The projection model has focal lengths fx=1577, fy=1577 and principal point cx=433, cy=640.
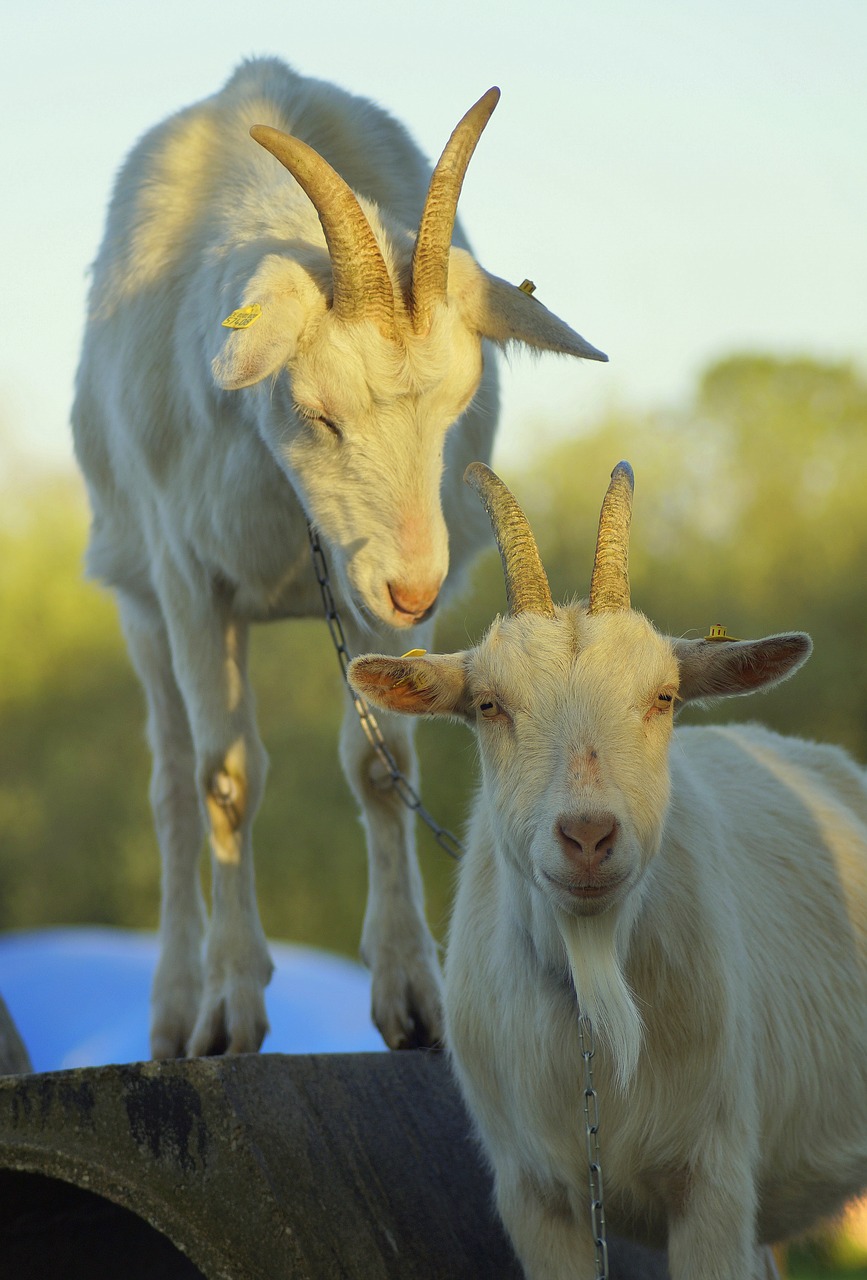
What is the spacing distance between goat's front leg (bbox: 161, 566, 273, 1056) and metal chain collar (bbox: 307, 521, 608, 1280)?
32 centimetres

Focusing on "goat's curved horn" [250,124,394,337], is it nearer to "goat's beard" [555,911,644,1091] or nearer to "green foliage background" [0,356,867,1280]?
"goat's beard" [555,911,644,1091]

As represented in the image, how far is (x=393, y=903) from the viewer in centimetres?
421

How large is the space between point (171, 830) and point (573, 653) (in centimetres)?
234

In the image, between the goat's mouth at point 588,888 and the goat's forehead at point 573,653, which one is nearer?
the goat's mouth at point 588,888

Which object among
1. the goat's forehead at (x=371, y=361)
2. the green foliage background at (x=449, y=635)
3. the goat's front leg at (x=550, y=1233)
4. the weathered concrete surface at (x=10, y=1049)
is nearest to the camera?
the goat's front leg at (x=550, y=1233)

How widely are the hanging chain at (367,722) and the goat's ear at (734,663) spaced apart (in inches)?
44.3

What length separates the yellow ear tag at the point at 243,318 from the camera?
3.37 m

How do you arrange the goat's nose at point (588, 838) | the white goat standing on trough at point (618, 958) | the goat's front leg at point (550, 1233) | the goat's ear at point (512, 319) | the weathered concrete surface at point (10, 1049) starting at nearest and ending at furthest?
1. the goat's nose at point (588, 838)
2. the white goat standing on trough at point (618, 958)
3. the goat's front leg at point (550, 1233)
4. the goat's ear at point (512, 319)
5. the weathered concrete surface at point (10, 1049)

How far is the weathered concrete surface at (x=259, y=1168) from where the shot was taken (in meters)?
2.83

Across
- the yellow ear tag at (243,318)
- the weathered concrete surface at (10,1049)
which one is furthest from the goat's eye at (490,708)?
the weathered concrete surface at (10,1049)

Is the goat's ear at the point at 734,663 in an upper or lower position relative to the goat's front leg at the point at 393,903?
upper

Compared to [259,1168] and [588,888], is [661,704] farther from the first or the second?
[259,1168]

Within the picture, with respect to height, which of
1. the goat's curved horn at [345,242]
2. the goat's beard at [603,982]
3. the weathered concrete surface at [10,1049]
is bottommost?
the weathered concrete surface at [10,1049]

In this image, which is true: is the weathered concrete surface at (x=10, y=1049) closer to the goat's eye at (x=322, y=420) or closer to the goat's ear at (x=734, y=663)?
the goat's eye at (x=322, y=420)
